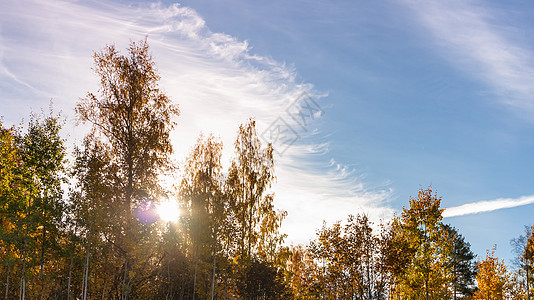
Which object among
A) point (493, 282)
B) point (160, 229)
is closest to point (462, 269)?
point (493, 282)

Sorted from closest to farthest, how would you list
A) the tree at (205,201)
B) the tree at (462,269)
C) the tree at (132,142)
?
the tree at (132,142) < the tree at (205,201) < the tree at (462,269)

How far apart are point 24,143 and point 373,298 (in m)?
23.0

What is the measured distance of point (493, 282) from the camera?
1460 inches

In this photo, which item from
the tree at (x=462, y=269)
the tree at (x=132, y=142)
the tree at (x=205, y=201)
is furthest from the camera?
the tree at (x=462, y=269)

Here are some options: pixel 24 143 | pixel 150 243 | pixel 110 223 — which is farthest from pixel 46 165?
pixel 150 243

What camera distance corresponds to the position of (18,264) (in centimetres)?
2550

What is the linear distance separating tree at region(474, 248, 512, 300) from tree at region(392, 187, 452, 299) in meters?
13.2

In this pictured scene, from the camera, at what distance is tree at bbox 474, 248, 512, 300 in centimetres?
3700

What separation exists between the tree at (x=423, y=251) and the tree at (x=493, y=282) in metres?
13.2

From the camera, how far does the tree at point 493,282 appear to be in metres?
37.0

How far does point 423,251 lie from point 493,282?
53.2 feet

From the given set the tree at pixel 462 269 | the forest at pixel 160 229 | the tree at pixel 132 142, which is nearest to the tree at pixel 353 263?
the forest at pixel 160 229

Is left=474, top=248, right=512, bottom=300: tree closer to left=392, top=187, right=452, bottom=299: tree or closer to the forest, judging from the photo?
the forest

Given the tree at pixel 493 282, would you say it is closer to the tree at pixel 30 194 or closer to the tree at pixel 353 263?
the tree at pixel 353 263
